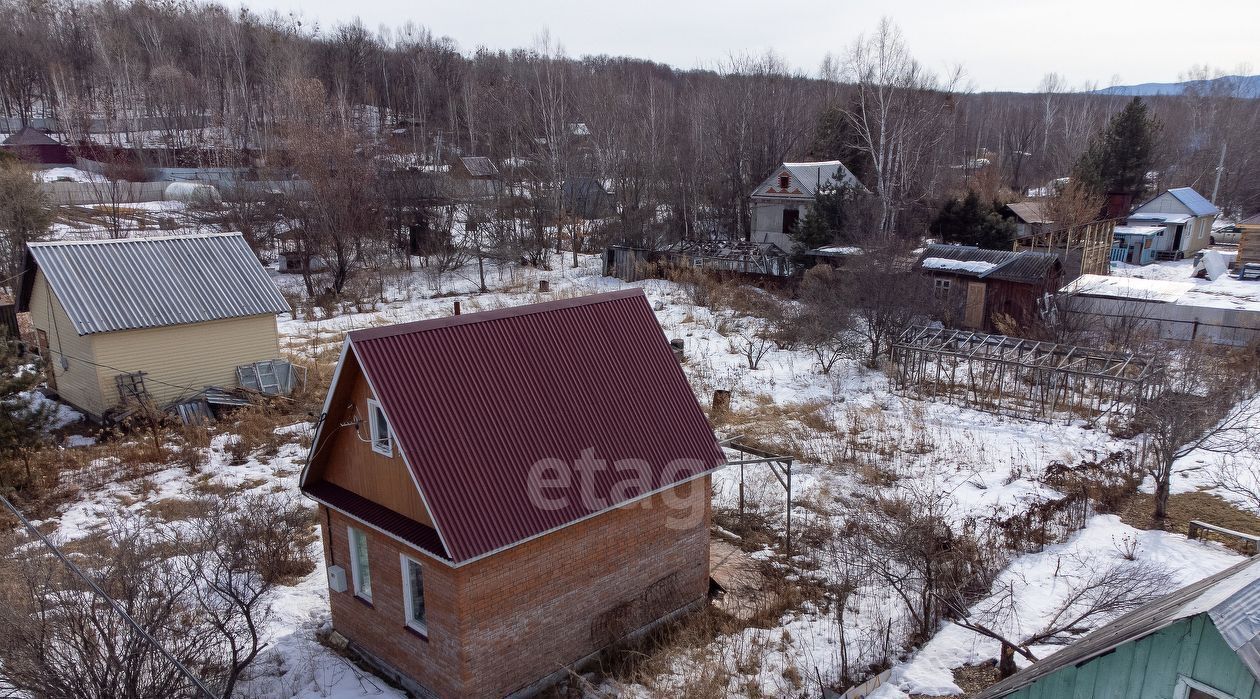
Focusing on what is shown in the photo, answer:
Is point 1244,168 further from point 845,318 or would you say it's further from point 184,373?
point 184,373

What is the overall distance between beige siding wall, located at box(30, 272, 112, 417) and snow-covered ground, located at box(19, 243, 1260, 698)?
421 centimetres

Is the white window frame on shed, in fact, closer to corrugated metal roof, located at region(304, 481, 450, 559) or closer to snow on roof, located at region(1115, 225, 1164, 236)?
corrugated metal roof, located at region(304, 481, 450, 559)

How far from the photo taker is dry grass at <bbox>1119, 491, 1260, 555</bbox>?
42.9ft

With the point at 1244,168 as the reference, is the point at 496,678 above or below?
below

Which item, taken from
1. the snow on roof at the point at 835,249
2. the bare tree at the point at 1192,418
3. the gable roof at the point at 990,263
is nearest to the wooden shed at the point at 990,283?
the gable roof at the point at 990,263

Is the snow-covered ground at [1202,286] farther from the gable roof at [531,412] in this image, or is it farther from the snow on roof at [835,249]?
the gable roof at [531,412]

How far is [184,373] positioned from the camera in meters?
19.6

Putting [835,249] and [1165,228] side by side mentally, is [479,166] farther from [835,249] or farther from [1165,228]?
[1165,228]

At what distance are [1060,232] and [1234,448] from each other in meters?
21.9

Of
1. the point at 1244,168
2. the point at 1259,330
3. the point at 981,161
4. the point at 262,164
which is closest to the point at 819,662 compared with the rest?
the point at 1259,330

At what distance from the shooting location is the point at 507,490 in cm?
875

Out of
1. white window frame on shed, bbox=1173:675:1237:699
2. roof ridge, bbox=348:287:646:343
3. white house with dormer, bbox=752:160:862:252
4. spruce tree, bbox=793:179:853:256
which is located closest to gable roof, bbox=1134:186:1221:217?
white house with dormer, bbox=752:160:862:252

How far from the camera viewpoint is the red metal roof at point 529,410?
8.45 meters

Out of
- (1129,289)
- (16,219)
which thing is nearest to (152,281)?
(16,219)
